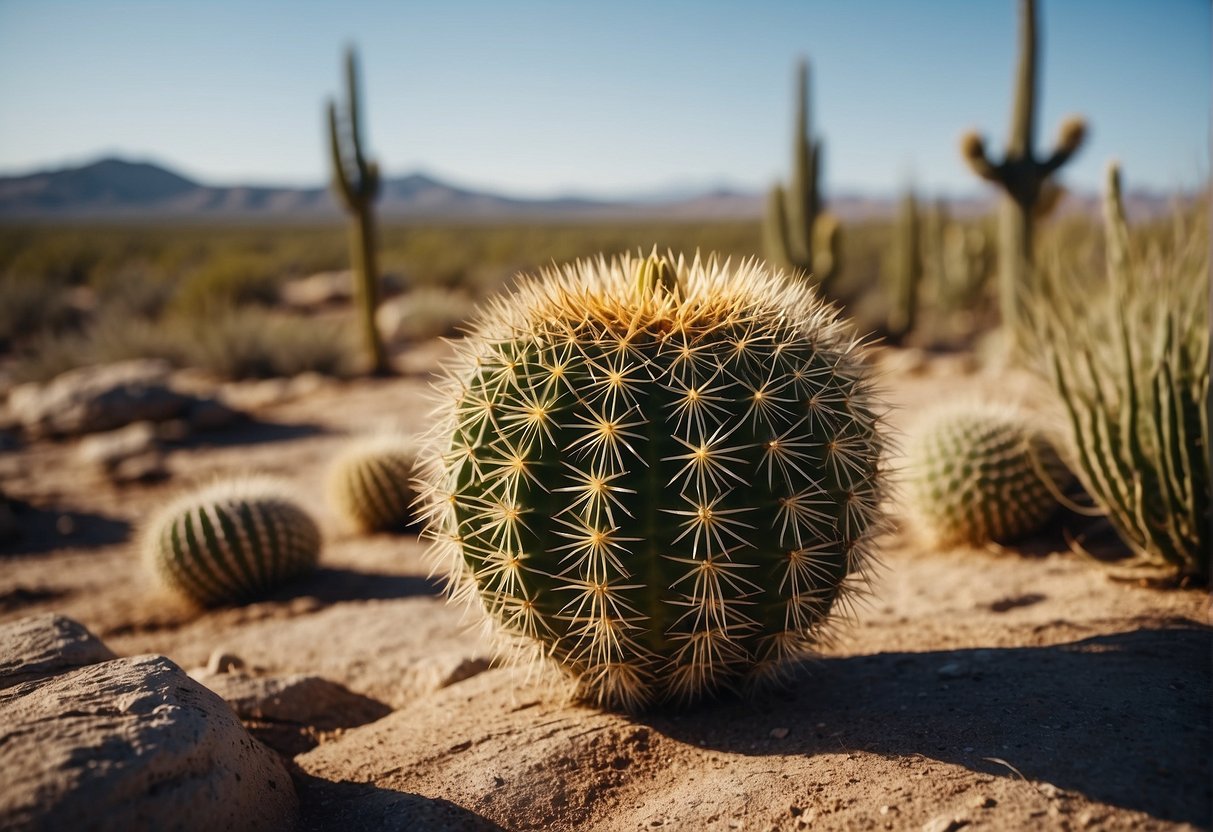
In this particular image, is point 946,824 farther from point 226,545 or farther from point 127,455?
point 127,455

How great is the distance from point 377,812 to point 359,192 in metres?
12.1

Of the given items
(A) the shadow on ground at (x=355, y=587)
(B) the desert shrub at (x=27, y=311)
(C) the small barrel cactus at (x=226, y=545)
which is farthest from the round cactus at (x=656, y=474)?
(B) the desert shrub at (x=27, y=311)

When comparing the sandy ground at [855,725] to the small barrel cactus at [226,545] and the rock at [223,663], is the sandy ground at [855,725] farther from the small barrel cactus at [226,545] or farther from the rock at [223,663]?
the small barrel cactus at [226,545]

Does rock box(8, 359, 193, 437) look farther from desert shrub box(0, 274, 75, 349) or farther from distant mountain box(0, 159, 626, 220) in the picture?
distant mountain box(0, 159, 626, 220)

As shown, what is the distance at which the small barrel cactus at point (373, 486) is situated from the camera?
21.5ft

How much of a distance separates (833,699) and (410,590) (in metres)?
3.20

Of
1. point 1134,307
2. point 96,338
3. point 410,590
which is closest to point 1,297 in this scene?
point 96,338

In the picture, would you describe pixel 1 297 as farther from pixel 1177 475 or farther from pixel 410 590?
pixel 1177 475

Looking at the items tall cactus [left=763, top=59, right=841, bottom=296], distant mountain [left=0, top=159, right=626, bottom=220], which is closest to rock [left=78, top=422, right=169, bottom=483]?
tall cactus [left=763, top=59, right=841, bottom=296]

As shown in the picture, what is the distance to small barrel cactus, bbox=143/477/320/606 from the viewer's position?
5305 millimetres

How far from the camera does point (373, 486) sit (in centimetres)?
654

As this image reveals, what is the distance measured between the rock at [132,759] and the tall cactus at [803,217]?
34.5ft

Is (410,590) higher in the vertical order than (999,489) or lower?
lower

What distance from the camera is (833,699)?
3041 millimetres
